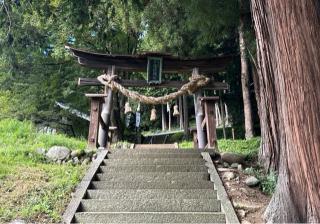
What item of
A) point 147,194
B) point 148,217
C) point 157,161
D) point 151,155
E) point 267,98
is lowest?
point 148,217

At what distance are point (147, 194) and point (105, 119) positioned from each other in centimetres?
304

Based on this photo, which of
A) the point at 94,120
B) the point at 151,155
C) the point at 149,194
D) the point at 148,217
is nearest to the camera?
the point at 148,217

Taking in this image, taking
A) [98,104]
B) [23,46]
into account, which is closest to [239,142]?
[98,104]

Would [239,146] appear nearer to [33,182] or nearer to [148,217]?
[148,217]

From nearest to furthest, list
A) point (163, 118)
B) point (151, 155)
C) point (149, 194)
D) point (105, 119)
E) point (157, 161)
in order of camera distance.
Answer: point (149, 194), point (157, 161), point (151, 155), point (105, 119), point (163, 118)

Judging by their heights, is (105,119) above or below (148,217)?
above

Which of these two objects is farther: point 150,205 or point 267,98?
point 267,98

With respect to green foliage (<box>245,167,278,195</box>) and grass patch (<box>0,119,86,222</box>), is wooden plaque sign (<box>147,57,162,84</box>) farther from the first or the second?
green foliage (<box>245,167,278,195</box>)

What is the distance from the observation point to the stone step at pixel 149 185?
15.8 feet

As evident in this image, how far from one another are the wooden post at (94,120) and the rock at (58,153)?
0.48 m

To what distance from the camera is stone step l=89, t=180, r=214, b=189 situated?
15.8ft

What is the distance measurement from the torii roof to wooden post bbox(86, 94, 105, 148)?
1.37 m

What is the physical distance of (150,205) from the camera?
4.34 m

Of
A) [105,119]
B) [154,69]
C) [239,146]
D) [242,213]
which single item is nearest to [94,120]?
[105,119]
